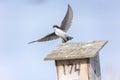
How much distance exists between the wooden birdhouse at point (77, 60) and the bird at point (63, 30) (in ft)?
1.19

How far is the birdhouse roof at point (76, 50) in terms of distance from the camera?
10.0 meters

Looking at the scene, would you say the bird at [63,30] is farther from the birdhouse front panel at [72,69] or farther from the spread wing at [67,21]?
the birdhouse front panel at [72,69]

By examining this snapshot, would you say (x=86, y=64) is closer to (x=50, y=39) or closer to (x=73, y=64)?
(x=73, y=64)

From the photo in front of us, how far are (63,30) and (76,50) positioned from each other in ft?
2.97

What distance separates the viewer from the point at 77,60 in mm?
10133

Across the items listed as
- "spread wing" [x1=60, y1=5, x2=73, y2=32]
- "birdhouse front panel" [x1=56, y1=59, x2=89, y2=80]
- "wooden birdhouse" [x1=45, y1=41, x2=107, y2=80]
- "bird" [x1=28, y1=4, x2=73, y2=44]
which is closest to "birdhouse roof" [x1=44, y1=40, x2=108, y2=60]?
"wooden birdhouse" [x1=45, y1=41, x2=107, y2=80]

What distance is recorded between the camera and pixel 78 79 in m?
10.1

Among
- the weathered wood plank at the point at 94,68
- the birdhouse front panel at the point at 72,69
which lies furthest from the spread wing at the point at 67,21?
the birdhouse front panel at the point at 72,69

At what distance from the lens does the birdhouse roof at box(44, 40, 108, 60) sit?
10.0 metres

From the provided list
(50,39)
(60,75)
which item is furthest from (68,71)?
(50,39)

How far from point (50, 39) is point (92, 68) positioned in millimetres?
1004

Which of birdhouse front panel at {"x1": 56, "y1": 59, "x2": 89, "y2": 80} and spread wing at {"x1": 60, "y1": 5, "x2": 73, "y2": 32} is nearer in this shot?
birdhouse front panel at {"x1": 56, "y1": 59, "x2": 89, "y2": 80}

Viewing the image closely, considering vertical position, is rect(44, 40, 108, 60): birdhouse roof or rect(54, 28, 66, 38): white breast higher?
rect(54, 28, 66, 38): white breast

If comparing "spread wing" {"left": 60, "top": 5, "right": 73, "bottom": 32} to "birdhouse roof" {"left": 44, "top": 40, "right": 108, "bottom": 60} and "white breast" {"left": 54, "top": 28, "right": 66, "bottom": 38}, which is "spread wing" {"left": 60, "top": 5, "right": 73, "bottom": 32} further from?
"birdhouse roof" {"left": 44, "top": 40, "right": 108, "bottom": 60}
